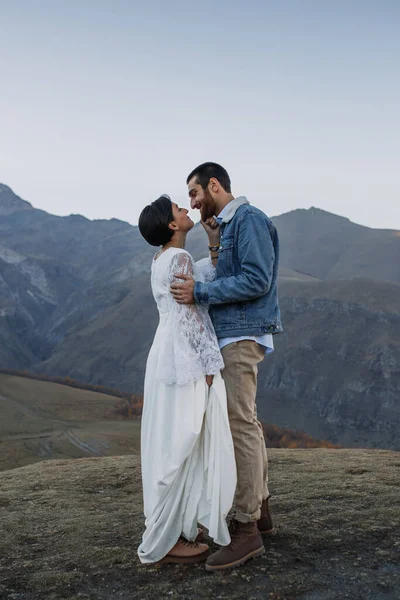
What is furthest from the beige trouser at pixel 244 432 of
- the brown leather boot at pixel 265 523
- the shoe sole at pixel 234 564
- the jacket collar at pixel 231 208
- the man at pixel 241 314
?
the jacket collar at pixel 231 208

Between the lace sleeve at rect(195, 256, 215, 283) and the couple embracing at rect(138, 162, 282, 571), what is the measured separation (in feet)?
0.32

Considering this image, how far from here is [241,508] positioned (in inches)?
191

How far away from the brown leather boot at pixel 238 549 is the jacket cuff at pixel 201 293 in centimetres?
173

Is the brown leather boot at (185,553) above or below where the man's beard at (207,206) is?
below

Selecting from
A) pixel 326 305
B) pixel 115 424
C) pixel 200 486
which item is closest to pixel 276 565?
pixel 200 486

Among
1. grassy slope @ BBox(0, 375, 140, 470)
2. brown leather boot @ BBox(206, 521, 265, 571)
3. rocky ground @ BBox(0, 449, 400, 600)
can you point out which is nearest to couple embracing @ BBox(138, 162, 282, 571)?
brown leather boot @ BBox(206, 521, 265, 571)

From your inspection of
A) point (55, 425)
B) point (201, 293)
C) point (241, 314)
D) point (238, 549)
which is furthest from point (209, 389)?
point (55, 425)

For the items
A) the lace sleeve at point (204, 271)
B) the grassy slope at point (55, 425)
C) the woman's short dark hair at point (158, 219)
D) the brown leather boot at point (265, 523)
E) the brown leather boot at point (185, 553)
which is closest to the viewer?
the brown leather boot at point (185, 553)

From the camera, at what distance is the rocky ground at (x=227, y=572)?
4.49 m

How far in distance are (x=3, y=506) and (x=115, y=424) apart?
70.5 m

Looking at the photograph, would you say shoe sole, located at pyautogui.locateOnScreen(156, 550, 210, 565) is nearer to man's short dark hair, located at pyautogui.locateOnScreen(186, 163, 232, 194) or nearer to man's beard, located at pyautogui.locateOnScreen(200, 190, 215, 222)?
man's beard, located at pyautogui.locateOnScreen(200, 190, 215, 222)

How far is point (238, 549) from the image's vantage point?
4.79 m

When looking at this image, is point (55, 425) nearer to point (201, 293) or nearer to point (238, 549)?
point (238, 549)

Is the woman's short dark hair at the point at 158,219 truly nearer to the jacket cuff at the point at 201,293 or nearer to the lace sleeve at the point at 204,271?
the lace sleeve at the point at 204,271
